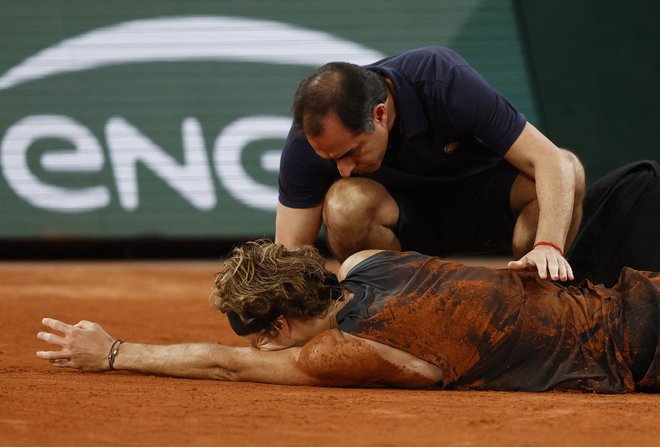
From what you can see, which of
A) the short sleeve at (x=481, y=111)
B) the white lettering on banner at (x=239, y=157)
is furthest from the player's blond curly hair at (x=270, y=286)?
the white lettering on banner at (x=239, y=157)

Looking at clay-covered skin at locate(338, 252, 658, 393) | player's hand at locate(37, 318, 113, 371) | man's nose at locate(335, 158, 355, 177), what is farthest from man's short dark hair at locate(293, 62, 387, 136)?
player's hand at locate(37, 318, 113, 371)

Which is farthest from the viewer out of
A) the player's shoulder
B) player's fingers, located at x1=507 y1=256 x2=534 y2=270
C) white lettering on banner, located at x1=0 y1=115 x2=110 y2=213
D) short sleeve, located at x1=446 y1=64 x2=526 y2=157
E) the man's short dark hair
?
white lettering on banner, located at x1=0 y1=115 x2=110 y2=213

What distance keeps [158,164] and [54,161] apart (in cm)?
99

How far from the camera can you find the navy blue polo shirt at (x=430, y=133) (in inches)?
191

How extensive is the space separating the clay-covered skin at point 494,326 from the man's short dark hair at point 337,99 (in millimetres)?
744

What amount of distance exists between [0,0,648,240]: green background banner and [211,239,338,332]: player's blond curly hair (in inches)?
223

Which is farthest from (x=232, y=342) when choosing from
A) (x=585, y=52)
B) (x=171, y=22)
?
(x=585, y=52)

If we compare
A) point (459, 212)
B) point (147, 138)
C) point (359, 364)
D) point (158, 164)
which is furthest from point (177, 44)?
point (359, 364)

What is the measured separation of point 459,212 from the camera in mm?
5441

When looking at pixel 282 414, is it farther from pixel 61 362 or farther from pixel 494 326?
pixel 61 362

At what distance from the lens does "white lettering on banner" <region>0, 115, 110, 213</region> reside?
32.1 feet

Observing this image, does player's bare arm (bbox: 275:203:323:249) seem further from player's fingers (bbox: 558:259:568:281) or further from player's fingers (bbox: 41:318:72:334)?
player's fingers (bbox: 558:259:568:281)

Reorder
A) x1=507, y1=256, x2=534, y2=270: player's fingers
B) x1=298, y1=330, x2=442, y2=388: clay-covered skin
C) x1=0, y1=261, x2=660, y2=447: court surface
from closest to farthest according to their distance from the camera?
1. x1=0, y1=261, x2=660, y2=447: court surface
2. x1=298, y1=330, x2=442, y2=388: clay-covered skin
3. x1=507, y1=256, x2=534, y2=270: player's fingers

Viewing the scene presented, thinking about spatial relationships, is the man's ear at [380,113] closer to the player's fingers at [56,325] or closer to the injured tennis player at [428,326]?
the injured tennis player at [428,326]
